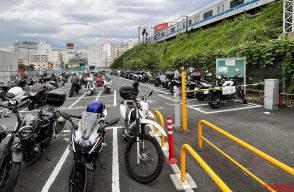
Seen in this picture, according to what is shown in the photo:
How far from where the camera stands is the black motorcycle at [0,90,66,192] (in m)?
4.00

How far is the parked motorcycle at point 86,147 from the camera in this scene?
394 cm

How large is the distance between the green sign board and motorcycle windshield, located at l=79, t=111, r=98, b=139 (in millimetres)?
10057

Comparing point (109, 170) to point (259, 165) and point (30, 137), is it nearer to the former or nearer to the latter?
A: point (30, 137)

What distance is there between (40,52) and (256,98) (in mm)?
127186

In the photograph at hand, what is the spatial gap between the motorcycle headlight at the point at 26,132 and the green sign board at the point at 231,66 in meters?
10.4

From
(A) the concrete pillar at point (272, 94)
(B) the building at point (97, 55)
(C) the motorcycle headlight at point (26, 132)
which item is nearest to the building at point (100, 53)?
(B) the building at point (97, 55)

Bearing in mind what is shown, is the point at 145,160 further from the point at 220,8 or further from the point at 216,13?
the point at 216,13

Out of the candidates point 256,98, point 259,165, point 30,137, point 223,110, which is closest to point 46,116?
point 30,137

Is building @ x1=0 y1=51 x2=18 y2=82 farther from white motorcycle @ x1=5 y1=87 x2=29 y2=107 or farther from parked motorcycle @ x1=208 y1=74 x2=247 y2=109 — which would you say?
parked motorcycle @ x1=208 y1=74 x2=247 y2=109

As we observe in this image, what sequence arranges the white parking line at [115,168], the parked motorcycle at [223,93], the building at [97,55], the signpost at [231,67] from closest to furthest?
the white parking line at [115,168] < the parked motorcycle at [223,93] < the signpost at [231,67] < the building at [97,55]

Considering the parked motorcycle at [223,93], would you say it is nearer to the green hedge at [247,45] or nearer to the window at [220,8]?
the green hedge at [247,45]

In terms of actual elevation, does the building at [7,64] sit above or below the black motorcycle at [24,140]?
above

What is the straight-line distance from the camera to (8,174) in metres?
4.07

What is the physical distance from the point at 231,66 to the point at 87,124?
35.2 feet
